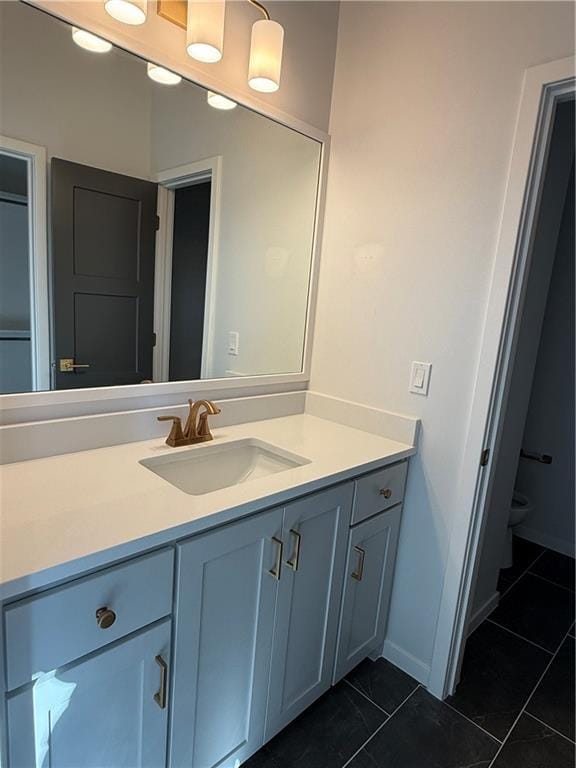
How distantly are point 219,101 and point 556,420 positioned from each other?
8.25 ft

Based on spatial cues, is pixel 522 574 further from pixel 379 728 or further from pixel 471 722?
pixel 379 728

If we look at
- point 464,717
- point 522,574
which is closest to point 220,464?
point 464,717

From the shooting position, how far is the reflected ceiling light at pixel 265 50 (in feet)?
4.51

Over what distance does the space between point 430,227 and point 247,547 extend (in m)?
1.20

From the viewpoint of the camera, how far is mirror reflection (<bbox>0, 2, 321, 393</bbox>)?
1187 mm

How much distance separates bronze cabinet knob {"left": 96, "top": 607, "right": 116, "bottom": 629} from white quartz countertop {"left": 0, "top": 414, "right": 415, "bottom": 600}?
4.2 inches

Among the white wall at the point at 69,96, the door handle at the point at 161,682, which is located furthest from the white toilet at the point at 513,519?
the white wall at the point at 69,96

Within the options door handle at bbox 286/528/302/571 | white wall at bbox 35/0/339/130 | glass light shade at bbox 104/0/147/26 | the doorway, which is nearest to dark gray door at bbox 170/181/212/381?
white wall at bbox 35/0/339/130

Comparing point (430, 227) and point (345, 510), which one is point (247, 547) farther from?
point (430, 227)

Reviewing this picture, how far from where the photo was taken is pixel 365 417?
1.79m

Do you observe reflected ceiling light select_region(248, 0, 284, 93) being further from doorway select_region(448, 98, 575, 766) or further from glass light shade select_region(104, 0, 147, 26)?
doorway select_region(448, 98, 575, 766)

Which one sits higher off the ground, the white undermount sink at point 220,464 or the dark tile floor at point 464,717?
the white undermount sink at point 220,464

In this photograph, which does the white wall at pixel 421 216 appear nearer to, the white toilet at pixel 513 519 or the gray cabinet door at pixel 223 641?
the gray cabinet door at pixel 223 641

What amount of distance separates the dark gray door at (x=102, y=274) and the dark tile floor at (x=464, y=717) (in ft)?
4.23
